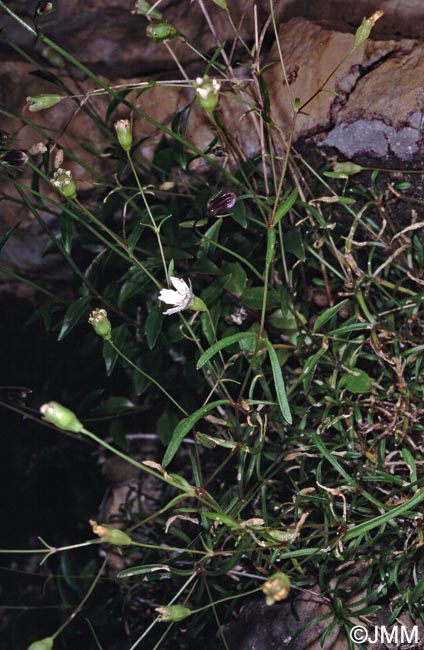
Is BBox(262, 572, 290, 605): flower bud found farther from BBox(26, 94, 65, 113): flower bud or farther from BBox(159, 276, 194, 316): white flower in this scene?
BBox(26, 94, 65, 113): flower bud

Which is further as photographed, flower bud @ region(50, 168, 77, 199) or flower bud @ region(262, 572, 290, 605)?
flower bud @ region(50, 168, 77, 199)

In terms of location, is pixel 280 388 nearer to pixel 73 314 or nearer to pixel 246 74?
pixel 73 314

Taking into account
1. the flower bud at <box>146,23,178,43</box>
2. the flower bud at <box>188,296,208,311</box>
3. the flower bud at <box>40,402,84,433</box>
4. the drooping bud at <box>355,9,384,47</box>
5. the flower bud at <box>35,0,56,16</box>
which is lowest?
the flower bud at <box>188,296,208,311</box>

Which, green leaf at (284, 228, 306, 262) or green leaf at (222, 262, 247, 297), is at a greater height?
green leaf at (284, 228, 306, 262)

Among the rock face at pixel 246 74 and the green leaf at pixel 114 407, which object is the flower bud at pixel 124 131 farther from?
the green leaf at pixel 114 407

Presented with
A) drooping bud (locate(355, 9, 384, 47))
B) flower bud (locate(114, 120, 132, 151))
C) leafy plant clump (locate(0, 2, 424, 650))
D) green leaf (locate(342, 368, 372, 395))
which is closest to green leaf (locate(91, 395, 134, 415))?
leafy plant clump (locate(0, 2, 424, 650))

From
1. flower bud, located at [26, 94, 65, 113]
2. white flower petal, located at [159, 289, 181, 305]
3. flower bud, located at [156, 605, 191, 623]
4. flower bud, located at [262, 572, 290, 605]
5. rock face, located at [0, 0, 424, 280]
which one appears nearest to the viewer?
flower bud, located at [262, 572, 290, 605]

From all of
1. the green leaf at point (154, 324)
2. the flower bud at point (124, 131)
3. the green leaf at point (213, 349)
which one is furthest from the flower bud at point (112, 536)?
the flower bud at point (124, 131)
